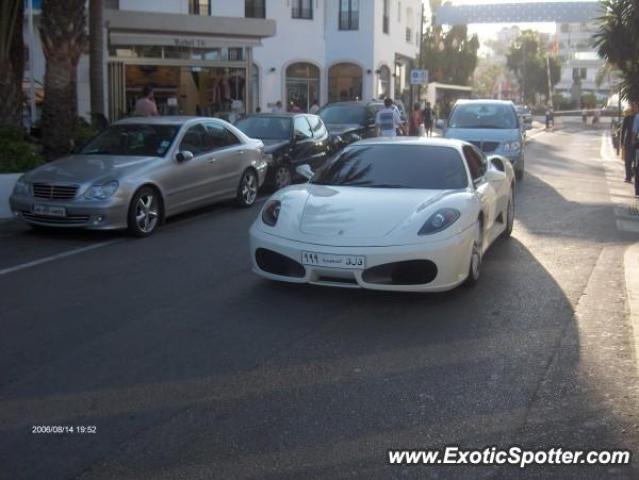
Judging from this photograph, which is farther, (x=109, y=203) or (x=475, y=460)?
(x=109, y=203)

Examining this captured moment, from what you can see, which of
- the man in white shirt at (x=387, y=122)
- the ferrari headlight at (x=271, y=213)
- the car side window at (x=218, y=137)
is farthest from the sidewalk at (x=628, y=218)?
the car side window at (x=218, y=137)

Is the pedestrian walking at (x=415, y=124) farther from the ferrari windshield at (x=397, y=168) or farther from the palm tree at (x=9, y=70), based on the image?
the ferrari windshield at (x=397, y=168)

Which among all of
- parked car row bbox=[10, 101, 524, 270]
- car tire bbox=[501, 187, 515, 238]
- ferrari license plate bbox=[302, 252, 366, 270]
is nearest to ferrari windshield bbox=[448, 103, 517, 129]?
parked car row bbox=[10, 101, 524, 270]

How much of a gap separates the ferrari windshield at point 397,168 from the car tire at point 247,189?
4.50m

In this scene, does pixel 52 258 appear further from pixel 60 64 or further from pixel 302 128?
pixel 302 128

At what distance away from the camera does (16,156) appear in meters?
12.4

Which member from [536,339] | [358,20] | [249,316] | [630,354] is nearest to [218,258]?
[249,316]

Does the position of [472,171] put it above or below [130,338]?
above

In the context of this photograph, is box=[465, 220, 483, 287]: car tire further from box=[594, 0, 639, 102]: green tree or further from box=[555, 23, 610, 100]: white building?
box=[555, 23, 610, 100]: white building

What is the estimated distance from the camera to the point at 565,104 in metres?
85.4

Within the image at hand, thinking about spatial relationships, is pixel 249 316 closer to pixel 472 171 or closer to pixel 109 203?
pixel 472 171

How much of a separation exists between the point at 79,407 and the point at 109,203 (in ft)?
17.2

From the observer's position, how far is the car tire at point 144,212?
9.78 meters

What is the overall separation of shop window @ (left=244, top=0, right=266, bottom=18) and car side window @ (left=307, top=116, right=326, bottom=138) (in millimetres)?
19122
